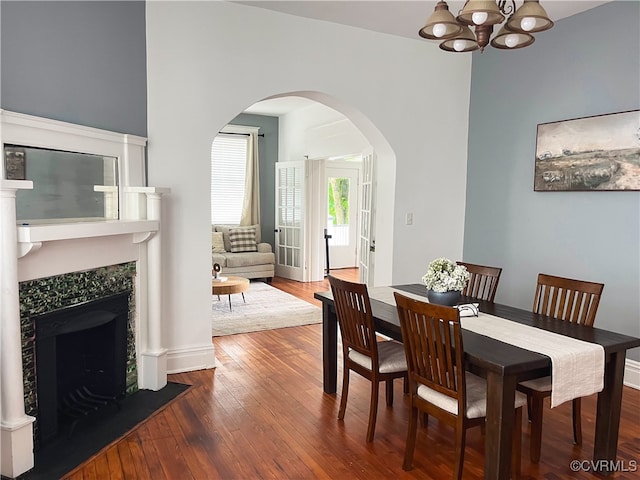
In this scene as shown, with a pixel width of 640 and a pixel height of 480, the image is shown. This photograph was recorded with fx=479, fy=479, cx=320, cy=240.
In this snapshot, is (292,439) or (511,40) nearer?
(511,40)

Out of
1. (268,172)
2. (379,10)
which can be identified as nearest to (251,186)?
(268,172)

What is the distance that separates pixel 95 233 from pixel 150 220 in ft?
1.92

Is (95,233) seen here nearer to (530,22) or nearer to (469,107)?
(530,22)

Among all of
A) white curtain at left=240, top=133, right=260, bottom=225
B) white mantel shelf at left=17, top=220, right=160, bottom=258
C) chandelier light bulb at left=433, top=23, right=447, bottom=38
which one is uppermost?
chandelier light bulb at left=433, top=23, right=447, bottom=38

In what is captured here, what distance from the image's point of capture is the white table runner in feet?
6.95

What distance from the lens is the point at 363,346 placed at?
2.83m

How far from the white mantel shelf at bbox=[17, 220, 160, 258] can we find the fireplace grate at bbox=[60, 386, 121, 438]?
1002mm

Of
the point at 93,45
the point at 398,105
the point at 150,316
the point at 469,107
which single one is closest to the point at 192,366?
the point at 150,316

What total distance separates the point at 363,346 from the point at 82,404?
176 cm

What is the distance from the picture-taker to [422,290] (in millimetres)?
3592

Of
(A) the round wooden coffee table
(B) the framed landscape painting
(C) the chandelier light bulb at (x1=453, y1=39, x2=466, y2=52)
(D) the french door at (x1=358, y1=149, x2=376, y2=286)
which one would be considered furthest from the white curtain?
(C) the chandelier light bulb at (x1=453, y1=39, x2=466, y2=52)

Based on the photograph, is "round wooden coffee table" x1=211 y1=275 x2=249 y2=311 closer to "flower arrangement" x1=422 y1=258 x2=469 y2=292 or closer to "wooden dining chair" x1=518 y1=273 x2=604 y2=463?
"flower arrangement" x1=422 y1=258 x2=469 y2=292

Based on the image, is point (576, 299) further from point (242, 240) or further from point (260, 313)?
point (242, 240)

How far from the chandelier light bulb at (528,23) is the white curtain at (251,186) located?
651 cm
